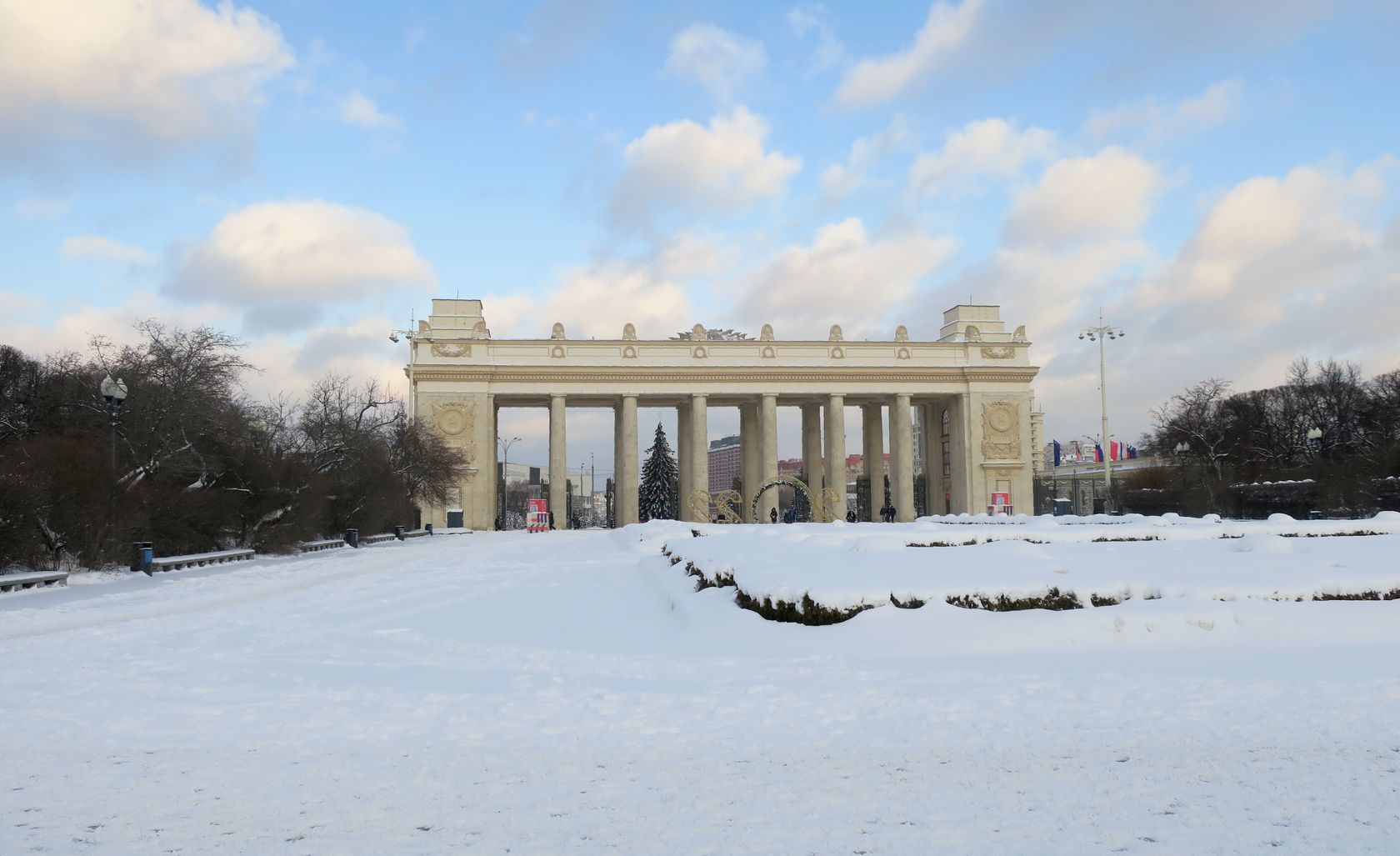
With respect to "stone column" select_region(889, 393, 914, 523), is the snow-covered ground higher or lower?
lower

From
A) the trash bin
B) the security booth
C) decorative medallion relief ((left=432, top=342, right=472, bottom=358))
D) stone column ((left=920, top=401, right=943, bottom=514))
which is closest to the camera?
the trash bin

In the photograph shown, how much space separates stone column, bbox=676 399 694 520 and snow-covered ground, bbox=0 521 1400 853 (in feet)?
179

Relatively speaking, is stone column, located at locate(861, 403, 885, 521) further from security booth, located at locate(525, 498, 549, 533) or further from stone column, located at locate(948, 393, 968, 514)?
security booth, located at locate(525, 498, 549, 533)

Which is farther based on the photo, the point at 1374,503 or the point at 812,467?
the point at 812,467

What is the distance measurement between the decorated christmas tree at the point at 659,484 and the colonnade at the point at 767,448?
12.3 metres

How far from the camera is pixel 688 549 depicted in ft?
71.9

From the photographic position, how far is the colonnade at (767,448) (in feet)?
222

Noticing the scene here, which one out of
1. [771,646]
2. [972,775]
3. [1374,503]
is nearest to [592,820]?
[972,775]

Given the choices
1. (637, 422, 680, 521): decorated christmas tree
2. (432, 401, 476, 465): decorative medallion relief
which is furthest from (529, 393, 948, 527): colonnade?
(637, 422, 680, 521): decorated christmas tree

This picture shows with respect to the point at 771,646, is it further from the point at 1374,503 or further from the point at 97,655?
the point at 1374,503

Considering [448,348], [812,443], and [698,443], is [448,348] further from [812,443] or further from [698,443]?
[812,443]

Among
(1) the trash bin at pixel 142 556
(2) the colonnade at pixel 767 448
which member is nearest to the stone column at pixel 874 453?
(2) the colonnade at pixel 767 448

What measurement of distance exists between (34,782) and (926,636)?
7.83 m

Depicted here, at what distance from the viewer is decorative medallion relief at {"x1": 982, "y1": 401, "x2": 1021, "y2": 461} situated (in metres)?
70.9
